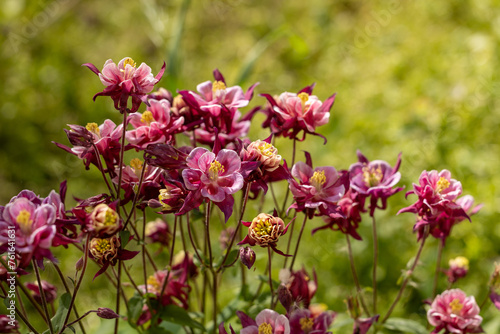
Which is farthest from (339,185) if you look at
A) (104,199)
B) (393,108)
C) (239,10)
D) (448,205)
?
(239,10)

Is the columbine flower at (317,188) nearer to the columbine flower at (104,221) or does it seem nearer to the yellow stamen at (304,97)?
the yellow stamen at (304,97)

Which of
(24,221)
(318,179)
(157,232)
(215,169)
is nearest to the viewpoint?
(24,221)

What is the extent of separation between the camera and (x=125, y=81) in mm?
1172

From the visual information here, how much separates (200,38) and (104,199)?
386 cm

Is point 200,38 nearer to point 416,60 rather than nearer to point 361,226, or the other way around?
point 416,60

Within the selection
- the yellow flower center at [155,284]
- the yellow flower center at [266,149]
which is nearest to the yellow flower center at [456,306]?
the yellow flower center at [266,149]

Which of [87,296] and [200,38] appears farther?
[200,38]

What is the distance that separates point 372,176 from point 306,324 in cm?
43

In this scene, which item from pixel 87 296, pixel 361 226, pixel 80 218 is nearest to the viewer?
pixel 80 218

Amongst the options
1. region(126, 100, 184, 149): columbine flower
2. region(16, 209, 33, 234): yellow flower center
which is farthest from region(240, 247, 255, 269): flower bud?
region(16, 209, 33, 234): yellow flower center

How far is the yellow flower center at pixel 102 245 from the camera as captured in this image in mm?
1169

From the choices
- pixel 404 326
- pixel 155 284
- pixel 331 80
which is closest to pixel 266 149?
pixel 155 284

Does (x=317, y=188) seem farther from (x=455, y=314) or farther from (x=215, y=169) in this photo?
(x=455, y=314)

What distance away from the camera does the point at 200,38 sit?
4.83m
